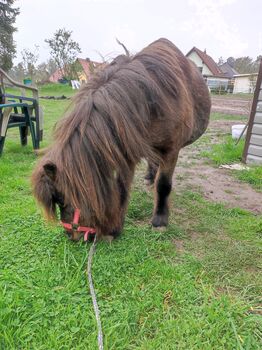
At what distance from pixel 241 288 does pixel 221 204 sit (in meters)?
1.49

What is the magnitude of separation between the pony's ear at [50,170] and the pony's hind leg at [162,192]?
1.12 meters

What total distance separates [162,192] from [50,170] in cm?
128

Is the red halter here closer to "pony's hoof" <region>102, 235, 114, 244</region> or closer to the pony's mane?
the pony's mane

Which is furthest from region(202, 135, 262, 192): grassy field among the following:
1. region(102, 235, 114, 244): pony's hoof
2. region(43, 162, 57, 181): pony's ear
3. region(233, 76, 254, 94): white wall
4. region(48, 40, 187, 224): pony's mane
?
region(233, 76, 254, 94): white wall

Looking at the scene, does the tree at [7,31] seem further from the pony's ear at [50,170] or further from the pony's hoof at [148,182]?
the pony's ear at [50,170]

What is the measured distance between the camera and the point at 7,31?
28.1 metres

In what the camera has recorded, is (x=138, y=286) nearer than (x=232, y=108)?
Yes

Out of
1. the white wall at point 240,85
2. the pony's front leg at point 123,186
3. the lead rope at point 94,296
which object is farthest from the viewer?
the white wall at point 240,85

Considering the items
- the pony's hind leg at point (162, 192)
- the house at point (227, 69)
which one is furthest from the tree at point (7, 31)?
the house at point (227, 69)

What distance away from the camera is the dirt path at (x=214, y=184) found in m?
3.51

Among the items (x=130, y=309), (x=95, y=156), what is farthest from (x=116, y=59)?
(x=130, y=309)

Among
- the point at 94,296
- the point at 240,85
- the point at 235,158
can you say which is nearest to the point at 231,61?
the point at 240,85

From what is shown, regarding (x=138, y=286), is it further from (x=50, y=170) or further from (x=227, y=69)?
(x=227, y=69)

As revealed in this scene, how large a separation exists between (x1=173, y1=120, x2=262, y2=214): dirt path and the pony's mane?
1.89 m
